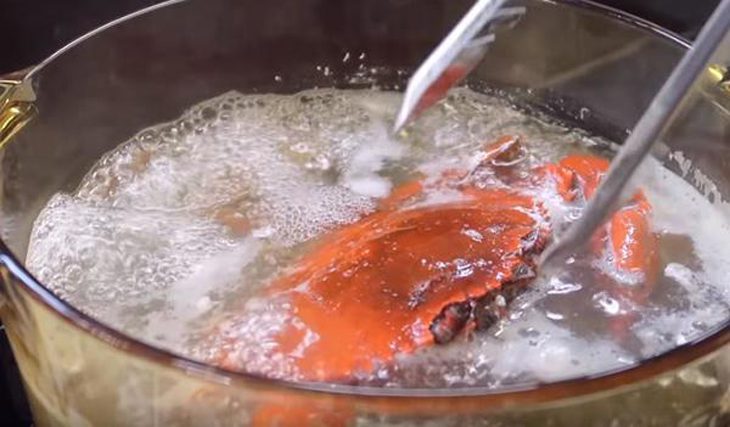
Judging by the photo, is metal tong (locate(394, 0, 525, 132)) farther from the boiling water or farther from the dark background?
the dark background

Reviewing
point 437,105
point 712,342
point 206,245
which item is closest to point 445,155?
point 437,105

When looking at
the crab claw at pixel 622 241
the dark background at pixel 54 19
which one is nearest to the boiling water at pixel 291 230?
the crab claw at pixel 622 241

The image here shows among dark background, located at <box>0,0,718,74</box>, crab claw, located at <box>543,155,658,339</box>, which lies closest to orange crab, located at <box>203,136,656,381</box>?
crab claw, located at <box>543,155,658,339</box>

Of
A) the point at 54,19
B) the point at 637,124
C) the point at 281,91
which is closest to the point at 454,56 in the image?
the point at 637,124

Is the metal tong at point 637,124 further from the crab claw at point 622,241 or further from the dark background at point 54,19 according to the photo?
the dark background at point 54,19

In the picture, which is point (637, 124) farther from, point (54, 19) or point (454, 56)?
point (54, 19)
